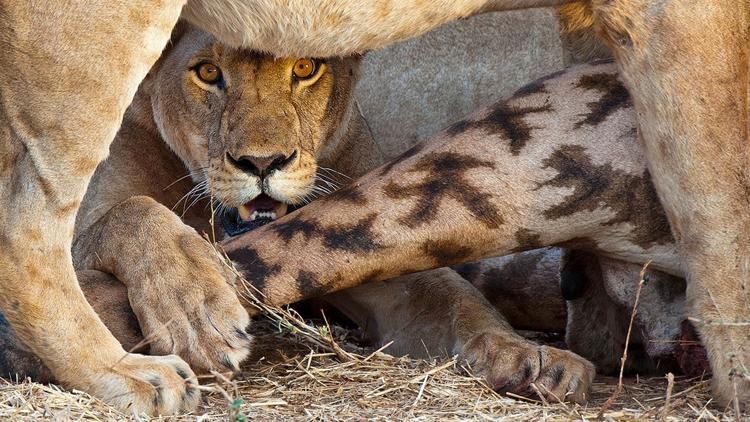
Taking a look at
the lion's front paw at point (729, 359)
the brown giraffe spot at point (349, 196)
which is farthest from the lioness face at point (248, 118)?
the lion's front paw at point (729, 359)

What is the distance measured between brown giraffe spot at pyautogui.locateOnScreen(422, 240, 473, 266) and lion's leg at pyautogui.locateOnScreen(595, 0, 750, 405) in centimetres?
50

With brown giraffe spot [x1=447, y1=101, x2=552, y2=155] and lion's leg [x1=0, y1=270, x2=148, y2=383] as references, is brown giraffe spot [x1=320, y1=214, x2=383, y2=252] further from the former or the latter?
lion's leg [x1=0, y1=270, x2=148, y2=383]

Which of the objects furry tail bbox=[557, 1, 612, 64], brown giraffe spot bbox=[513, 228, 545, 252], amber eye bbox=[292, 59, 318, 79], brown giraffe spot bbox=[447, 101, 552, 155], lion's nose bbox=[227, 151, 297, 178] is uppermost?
furry tail bbox=[557, 1, 612, 64]

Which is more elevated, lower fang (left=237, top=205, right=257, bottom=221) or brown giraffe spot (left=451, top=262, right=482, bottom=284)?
lower fang (left=237, top=205, right=257, bottom=221)

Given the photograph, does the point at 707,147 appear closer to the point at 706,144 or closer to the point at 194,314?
the point at 706,144

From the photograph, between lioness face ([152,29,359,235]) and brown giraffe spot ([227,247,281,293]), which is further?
lioness face ([152,29,359,235])

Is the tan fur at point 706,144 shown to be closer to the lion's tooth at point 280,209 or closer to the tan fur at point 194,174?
the tan fur at point 194,174

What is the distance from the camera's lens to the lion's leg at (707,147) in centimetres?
245

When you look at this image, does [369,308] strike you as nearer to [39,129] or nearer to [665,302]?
[665,302]

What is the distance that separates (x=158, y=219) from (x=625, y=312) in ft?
3.60

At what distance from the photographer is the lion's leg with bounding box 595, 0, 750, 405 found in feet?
8.04

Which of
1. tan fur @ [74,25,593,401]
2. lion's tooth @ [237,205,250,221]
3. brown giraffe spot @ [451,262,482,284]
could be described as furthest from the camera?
brown giraffe spot @ [451,262,482,284]

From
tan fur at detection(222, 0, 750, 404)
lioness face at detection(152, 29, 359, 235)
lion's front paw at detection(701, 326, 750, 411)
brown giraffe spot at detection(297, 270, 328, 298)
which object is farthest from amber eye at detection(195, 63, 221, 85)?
lion's front paw at detection(701, 326, 750, 411)

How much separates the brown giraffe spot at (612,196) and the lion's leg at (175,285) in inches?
28.8
